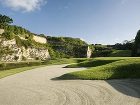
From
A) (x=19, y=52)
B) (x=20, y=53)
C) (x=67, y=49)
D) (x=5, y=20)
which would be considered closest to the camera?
(x=19, y=52)

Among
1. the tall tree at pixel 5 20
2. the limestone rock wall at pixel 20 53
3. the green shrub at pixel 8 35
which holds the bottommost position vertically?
the limestone rock wall at pixel 20 53

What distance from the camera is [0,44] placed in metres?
57.2

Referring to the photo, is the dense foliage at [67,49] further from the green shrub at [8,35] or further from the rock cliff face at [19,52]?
the green shrub at [8,35]

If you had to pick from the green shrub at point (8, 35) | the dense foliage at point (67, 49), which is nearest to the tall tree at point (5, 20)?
the green shrub at point (8, 35)

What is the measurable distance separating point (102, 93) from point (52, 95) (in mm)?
2803

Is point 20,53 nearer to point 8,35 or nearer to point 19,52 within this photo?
point 19,52

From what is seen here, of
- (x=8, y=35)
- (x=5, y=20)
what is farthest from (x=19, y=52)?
(x=5, y=20)

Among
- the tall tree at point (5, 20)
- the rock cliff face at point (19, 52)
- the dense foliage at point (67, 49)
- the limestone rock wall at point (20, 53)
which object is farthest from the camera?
the dense foliage at point (67, 49)

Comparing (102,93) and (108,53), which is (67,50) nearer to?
(108,53)

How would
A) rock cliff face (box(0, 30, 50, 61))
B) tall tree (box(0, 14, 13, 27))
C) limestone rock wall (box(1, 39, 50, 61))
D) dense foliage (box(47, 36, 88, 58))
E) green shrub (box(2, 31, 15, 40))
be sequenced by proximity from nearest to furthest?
1. rock cliff face (box(0, 30, 50, 61))
2. limestone rock wall (box(1, 39, 50, 61))
3. green shrub (box(2, 31, 15, 40))
4. tall tree (box(0, 14, 13, 27))
5. dense foliage (box(47, 36, 88, 58))

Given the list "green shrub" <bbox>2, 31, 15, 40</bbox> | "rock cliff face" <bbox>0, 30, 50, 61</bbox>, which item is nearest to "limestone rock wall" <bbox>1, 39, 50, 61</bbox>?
"rock cliff face" <bbox>0, 30, 50, 61</bbox>

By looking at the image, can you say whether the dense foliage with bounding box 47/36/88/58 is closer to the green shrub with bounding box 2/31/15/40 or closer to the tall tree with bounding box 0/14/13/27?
the tall tree with bounding box 0/14/13/27

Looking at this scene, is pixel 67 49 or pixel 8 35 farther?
pixel 67 49

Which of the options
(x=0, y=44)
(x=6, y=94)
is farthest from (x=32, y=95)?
(x=0, y=44)
